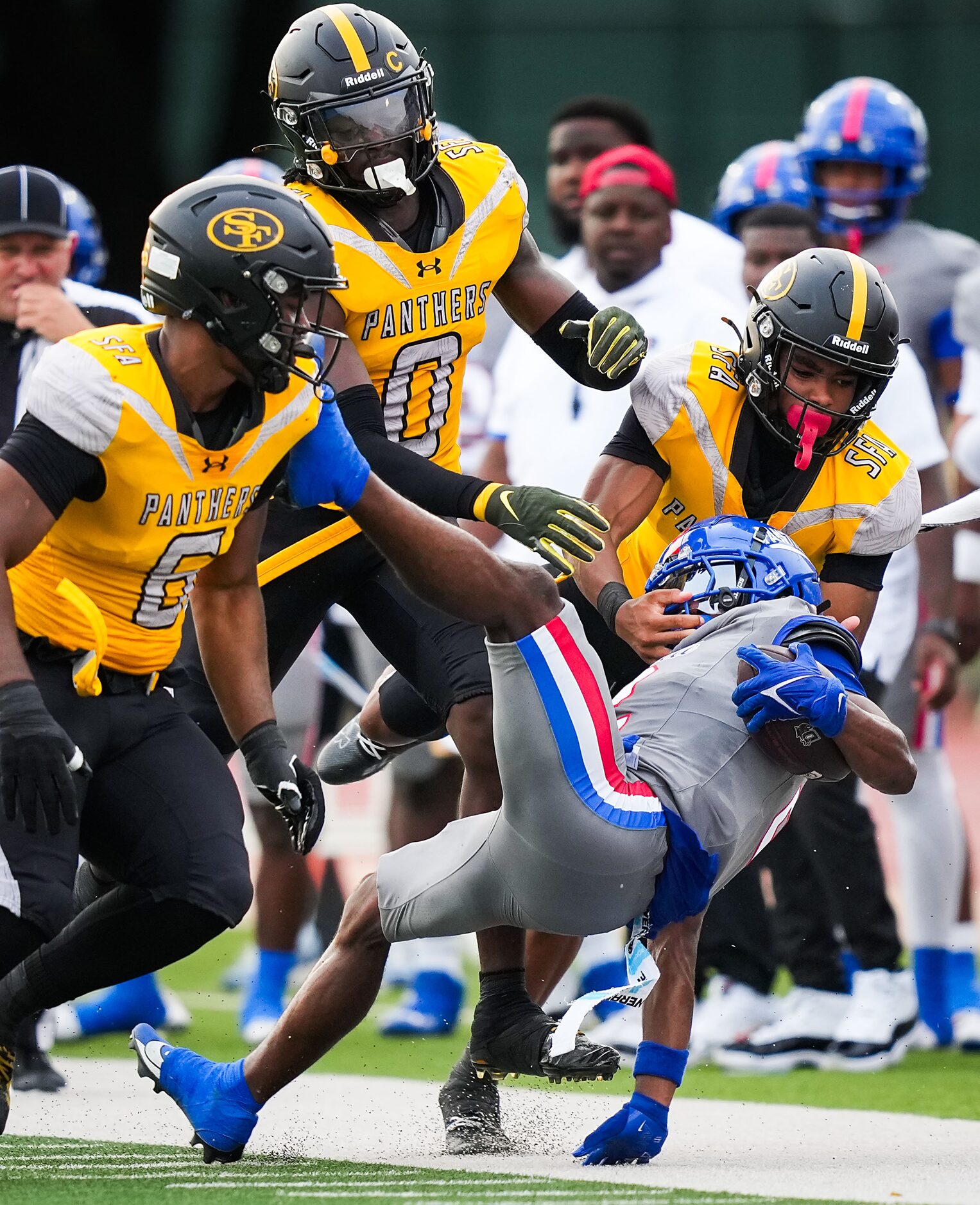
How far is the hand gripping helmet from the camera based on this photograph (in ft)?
15.8

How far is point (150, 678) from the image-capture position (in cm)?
452

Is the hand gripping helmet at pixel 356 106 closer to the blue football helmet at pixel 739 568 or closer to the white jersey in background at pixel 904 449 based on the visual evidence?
the blue football helmet at pixel 739 568

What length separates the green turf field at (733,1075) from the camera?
5.45m

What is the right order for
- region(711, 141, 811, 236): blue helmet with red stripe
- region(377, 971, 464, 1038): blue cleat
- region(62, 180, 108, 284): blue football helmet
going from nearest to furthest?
1. region(377, 971, 464, 1038): blue cleat
2. region(62, 180, 108, 284): blue football helmet
3. region(711, 141, 811, 236): blue helmet with red stripe

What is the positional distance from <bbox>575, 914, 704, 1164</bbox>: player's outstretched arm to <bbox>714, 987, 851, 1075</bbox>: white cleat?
1.74m

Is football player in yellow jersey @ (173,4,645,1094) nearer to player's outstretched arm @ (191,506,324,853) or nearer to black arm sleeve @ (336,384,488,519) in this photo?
black arm sleeve @ (336,384,488,519)

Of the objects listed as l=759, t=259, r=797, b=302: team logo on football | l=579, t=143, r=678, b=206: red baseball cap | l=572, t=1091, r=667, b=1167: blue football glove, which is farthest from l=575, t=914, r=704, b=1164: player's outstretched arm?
l=579, t=143, r=678, b=206: red baseball cap

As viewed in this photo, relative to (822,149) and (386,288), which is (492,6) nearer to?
(822,149)

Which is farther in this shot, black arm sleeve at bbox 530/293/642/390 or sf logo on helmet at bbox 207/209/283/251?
black arm sleeve at bbox 530/293/642/390

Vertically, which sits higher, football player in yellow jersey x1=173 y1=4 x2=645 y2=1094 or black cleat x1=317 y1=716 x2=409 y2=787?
football player in yellow jersey x1=173 y1=4 x2=645 y2=1094

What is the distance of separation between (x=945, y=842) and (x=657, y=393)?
2.21 meters

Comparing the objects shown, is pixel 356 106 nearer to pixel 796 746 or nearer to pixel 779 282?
pixel 779 282

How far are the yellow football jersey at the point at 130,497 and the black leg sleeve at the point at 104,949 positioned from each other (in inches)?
19.5

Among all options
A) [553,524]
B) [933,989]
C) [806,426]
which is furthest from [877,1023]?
[553,524]
